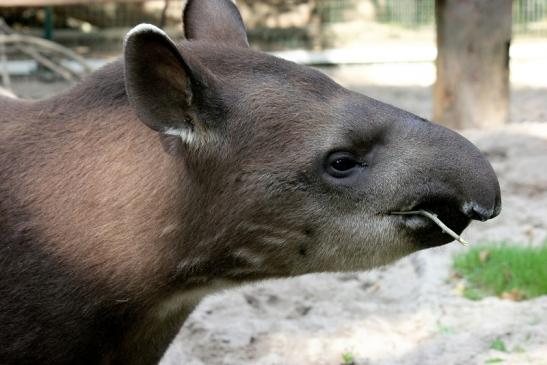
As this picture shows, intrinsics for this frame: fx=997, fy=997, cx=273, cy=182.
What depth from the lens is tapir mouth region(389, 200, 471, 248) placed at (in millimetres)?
3273

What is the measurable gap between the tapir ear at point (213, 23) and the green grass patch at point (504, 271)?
7.78ft

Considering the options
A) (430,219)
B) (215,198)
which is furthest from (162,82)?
(430,219)

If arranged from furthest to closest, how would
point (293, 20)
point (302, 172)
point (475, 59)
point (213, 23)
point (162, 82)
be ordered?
point (293, 20)
point (475, 59)
point (213, 23)
point (302, 172)
point (162, 82)

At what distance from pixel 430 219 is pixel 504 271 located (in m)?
2.47

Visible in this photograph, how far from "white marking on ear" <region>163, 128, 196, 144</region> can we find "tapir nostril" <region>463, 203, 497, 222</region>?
35.9 inches

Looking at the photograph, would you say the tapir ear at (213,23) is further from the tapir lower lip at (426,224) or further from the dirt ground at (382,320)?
the dirt ground at (382,320)

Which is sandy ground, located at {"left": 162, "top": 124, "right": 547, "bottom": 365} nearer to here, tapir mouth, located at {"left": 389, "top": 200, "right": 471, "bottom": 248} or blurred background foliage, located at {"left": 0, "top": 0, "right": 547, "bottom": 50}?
tapir mouth, located at {"left": 389, "top": 200, "right": 471, "bottom": 248}

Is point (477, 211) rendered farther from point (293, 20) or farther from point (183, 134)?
point (293, 20)

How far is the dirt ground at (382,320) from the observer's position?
4.82m

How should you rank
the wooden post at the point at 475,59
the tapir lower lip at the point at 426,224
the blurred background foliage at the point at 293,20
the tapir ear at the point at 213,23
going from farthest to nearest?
the blurred background foliage at the point at 293,20, the wooden post at the point at 475,59, the tapir ear at the point at 213,23, the tapir lower lip at the point at 426,224

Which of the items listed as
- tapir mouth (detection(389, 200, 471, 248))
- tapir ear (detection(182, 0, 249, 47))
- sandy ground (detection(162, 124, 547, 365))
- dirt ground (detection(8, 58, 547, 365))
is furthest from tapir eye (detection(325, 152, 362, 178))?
sandy ground (detection(162, 124, 547, 365))

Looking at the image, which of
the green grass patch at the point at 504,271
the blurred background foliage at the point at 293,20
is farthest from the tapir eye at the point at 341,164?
the blurred background foliage at the point at 293,20

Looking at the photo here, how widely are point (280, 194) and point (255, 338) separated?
6.64ft

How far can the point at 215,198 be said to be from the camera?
3.26 meters
